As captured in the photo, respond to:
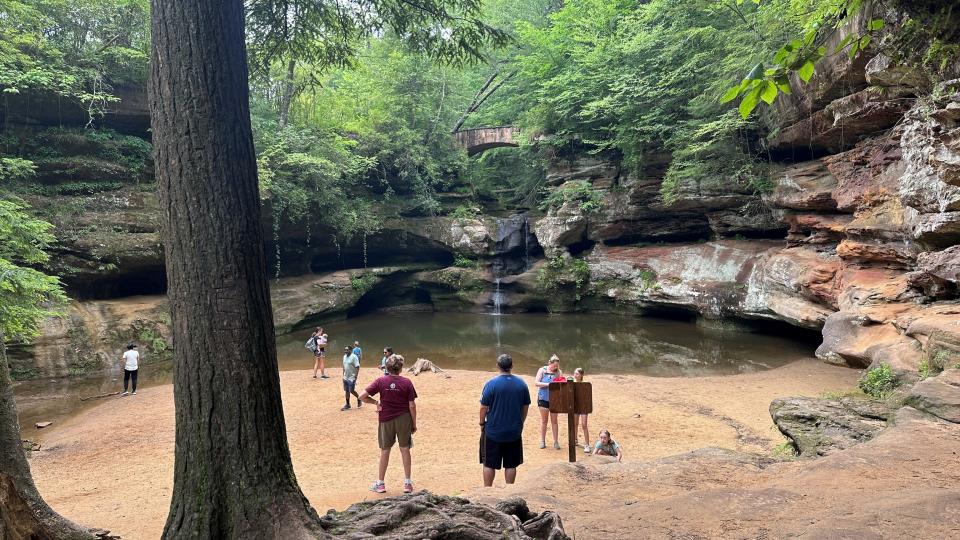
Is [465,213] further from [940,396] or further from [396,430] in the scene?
[940,396]

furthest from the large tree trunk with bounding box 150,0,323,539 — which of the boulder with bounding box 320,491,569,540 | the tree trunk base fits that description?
the tree trunk base

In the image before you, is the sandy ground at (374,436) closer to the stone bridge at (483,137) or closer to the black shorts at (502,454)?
the black shorts at (502,454)

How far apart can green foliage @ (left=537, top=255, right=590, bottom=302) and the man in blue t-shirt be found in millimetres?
17422

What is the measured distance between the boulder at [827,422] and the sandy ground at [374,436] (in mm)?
1810

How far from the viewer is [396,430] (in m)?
5.86

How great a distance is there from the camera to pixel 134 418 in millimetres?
10242

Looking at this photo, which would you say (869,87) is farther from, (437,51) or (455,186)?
(455,186)

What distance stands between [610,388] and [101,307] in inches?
618

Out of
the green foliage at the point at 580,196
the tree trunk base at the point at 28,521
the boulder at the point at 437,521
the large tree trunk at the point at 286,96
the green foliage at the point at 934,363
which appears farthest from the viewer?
the green foliage at the point at 580,196

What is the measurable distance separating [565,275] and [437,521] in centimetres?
2024

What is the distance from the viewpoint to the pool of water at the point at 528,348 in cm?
1272

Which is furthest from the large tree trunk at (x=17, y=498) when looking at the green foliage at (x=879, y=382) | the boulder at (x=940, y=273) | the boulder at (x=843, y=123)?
the boulder at (x=843, y=123)

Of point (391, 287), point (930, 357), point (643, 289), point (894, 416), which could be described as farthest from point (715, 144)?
point (391, 287)

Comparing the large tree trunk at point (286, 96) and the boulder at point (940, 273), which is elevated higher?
the large tree trunk at point (286, 96)
